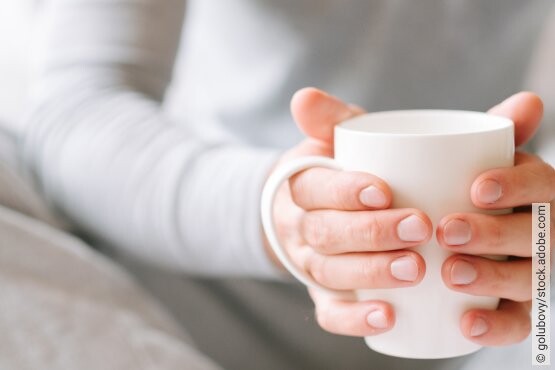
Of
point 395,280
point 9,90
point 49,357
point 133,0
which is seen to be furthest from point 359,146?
point 9,90

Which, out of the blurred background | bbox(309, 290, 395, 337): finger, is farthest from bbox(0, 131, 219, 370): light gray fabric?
the blurred background

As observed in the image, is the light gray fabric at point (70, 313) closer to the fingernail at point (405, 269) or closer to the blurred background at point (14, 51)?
the fingernail at point (405, 269)

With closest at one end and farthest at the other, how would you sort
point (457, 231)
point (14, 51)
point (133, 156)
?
1. point (457, 231)
2. point (133, 156)
3. point (14, 51)

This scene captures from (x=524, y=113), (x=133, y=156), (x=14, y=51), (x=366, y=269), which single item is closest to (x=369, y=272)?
(x=366, y=269)

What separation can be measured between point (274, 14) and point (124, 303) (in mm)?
241

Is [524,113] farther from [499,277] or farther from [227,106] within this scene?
[227,106]

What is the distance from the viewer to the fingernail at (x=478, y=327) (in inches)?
13.6

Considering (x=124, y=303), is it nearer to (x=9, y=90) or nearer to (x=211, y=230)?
(x=211, y=230)

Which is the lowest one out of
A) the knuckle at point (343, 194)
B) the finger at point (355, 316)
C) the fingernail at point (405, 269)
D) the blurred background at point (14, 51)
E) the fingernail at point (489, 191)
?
the blurred background at point (14, 51)

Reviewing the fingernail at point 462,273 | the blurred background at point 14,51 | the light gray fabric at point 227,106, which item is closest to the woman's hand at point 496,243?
the fingernail at point 462,273

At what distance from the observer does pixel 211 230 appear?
537 millimetres

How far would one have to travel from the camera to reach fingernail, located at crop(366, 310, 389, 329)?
0.35 meters

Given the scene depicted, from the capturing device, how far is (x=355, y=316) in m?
0.37

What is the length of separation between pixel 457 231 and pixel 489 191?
2 centimetres
